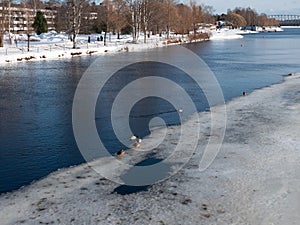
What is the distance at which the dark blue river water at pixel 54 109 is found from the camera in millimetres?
10891

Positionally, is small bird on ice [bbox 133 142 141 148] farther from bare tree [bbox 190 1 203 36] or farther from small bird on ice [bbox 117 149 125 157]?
bare tree [bbox 190 1 203 36]

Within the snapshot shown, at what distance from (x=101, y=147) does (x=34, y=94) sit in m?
10.4

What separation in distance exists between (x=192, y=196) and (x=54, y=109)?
1042cm

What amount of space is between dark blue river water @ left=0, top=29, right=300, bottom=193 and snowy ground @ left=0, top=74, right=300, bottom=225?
113 cm

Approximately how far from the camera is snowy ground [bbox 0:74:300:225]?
7539mm

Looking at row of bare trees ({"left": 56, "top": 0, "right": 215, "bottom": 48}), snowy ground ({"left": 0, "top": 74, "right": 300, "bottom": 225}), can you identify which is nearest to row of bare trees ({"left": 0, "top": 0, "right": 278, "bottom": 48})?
row of bare trees ({"left": 56, "top": 0, "right": 215, "bottom": 48})

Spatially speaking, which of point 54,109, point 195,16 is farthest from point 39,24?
point 54,109

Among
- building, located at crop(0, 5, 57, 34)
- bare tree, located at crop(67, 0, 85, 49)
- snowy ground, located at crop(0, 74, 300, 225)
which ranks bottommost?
snowy ground, located at crop(0, 74, 300, 225)

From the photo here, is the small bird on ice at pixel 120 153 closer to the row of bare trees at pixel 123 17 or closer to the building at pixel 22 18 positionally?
the row of bare trees at pixel 123 17

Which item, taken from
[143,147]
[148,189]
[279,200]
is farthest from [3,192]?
[279,200]

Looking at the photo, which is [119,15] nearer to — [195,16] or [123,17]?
[123,17]

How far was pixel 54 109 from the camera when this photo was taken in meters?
17.5

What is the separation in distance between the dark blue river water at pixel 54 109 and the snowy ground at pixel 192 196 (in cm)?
113

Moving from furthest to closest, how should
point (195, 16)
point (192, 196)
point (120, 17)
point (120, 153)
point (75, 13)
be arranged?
1. point (195, 16)
2. point (120, 17)
3. point (75, 13)
4. point (120, 153)
5. point (192, 196)
